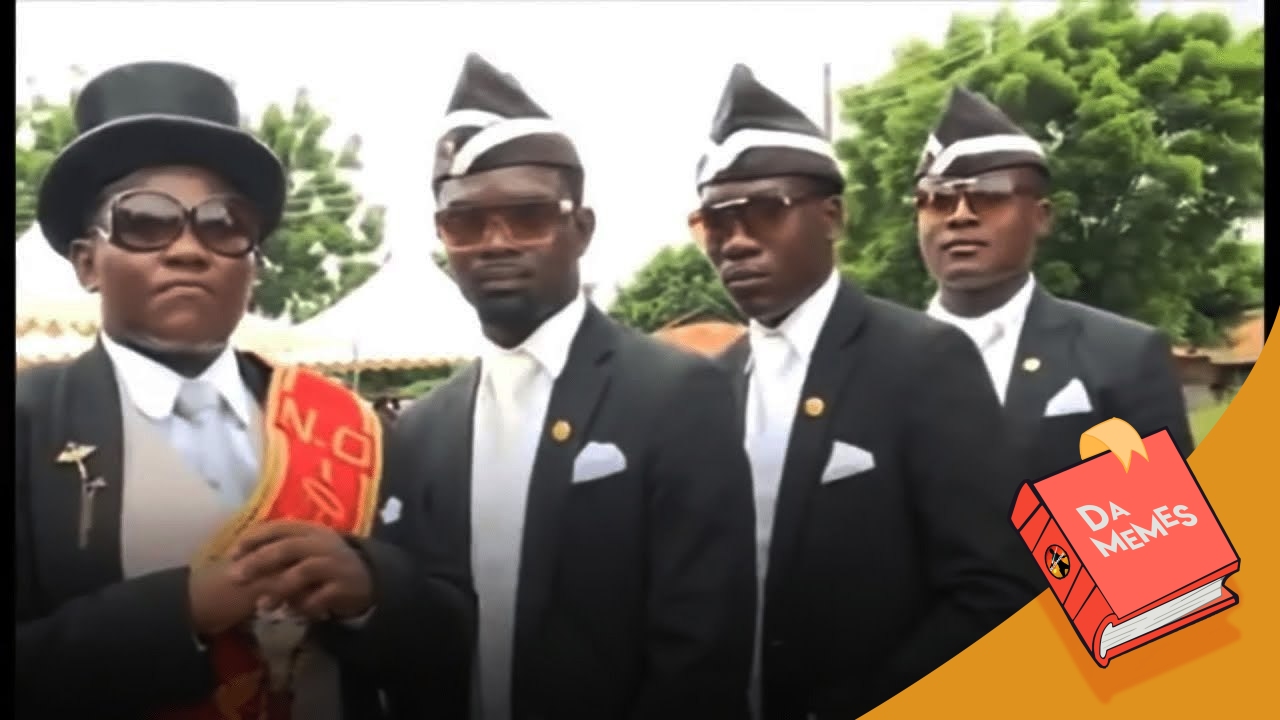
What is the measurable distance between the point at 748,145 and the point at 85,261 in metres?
1.42

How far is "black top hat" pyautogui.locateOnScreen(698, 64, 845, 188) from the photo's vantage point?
2.63 meters

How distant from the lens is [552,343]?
2.56m

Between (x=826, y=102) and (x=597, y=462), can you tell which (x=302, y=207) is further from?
(x=826, y=102)

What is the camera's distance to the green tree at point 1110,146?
271cm

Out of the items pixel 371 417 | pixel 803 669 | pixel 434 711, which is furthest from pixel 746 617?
pixel 371 417

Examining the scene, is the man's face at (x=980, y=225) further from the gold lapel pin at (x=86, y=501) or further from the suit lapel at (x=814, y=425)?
the gold lapel pin at (x=86, y=501)

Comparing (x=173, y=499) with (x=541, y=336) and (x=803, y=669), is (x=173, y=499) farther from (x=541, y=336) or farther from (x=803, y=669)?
(x=803, y=669)

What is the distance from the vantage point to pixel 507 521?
98.6 inches

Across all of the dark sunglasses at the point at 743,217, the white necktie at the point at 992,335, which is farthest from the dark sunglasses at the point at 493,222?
the white necktie at the point at 992,335

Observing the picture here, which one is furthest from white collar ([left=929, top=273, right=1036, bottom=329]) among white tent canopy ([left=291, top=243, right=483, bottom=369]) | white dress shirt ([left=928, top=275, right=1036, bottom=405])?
white tent canopy ([left=291, top=243, right=483, bottom=369])

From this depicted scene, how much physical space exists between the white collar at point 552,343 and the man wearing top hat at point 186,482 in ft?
1.15

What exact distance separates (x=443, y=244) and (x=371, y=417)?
399 millimetres

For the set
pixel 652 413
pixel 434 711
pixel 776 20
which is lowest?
pixel 434 711

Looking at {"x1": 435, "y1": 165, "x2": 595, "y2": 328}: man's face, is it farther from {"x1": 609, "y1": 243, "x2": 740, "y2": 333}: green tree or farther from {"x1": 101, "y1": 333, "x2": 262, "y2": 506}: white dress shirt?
{"x1": 101, "y1": 333, "x2": 262, "y2": 506}: white dress shirt
